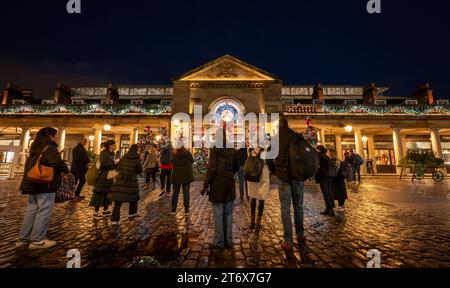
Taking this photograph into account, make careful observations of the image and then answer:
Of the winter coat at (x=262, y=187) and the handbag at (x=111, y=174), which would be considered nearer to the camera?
the winter coat at (x=262, y=187)

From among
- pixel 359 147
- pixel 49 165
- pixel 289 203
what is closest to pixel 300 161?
pixel 289 203

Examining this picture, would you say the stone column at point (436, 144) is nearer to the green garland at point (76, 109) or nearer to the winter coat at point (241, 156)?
the winter coat at point (241, 156)

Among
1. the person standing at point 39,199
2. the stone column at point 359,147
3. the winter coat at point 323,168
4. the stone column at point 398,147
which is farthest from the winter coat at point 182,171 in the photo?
the stone column at point 398,147

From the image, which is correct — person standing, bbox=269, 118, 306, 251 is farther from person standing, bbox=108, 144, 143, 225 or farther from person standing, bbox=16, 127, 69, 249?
person standing, bbox=16, 127, 69, 249

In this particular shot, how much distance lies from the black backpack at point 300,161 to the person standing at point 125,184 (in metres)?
3.73

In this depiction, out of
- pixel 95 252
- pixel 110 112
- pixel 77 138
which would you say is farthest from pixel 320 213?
pixel 77 138

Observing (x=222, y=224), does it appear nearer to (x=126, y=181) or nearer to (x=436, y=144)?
(x=126, y=181)

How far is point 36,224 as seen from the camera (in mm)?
3217

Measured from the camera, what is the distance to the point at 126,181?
475 cm

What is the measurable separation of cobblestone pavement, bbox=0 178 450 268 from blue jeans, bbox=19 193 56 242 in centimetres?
22

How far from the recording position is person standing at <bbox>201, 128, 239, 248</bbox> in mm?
3258

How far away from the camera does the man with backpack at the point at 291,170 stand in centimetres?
315
